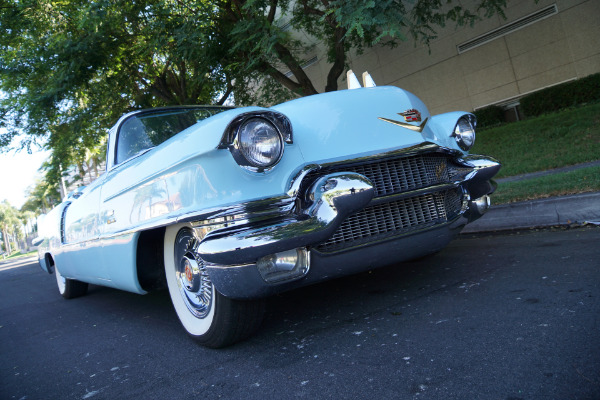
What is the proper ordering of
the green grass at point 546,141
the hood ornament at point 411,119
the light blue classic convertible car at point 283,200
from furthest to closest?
the green grass at point 546,141
the hood ornament at point 411,119
the light blue classic convertible car at point 283,200

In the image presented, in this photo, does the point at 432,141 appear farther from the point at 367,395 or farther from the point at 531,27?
the point at 531,27

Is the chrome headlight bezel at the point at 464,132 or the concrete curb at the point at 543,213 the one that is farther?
the concrete curb at the point at 543,213

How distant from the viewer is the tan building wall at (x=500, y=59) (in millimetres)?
11469

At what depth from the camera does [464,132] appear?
341cm

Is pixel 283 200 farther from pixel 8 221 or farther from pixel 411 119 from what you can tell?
pixel 8 221

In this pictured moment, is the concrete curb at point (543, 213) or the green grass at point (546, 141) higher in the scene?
the green grass at point (546, 141)

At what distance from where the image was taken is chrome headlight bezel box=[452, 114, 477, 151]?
336 centimetres

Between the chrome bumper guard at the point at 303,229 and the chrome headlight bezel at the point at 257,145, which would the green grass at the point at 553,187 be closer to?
A: the chrome bumper guard at the point at 303,229

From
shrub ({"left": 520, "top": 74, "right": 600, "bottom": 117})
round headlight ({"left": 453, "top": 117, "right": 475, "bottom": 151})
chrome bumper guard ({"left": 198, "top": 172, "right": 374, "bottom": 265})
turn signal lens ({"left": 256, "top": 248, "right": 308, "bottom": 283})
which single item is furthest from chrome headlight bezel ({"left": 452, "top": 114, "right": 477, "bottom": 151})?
shrub ({"left": 520, "top": 74, "right": 600, "bottom": 117})

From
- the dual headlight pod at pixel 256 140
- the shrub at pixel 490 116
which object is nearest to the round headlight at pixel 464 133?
the dual headlight pod at pixel 256 140

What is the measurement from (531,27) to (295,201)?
12.5 meters

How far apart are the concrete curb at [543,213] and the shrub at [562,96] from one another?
7.68 meters

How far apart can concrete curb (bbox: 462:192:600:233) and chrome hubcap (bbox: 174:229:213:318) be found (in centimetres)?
343

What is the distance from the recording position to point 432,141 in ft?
9.68
